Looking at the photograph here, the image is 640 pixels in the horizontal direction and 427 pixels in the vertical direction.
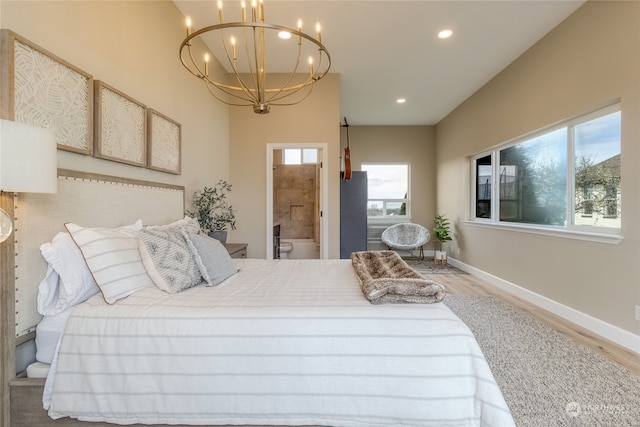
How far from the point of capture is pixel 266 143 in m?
4.10

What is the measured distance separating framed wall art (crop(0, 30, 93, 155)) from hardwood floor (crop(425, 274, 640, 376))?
3811mm

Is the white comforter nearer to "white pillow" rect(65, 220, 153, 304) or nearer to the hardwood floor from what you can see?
"white pillow" rect(65, 220, 153, 304)

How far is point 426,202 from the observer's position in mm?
6680

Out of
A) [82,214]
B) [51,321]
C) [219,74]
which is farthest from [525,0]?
[51,321]

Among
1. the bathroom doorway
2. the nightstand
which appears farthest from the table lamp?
the bathroom doorway

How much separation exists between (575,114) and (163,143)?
12.5ft

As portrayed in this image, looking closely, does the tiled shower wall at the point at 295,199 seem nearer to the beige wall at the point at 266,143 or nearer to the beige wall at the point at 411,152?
the beige wall at the point at 411,152

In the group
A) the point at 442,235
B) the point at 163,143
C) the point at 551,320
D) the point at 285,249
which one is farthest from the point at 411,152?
the point at 163,143

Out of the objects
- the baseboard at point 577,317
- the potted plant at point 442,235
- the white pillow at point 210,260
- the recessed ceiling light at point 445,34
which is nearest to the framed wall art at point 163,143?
the white pillow at point 210,260

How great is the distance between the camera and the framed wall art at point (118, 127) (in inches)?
69.3

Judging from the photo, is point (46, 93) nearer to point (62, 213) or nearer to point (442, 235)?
point (62, 213)

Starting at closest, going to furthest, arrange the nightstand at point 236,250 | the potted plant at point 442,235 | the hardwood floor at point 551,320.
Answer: the hardwood floor at point 551,320 → the nightstand at point 236,250 → the potted plant at point 442,235

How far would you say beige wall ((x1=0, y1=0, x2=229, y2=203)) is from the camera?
4.87ft

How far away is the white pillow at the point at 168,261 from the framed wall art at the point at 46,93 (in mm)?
634
